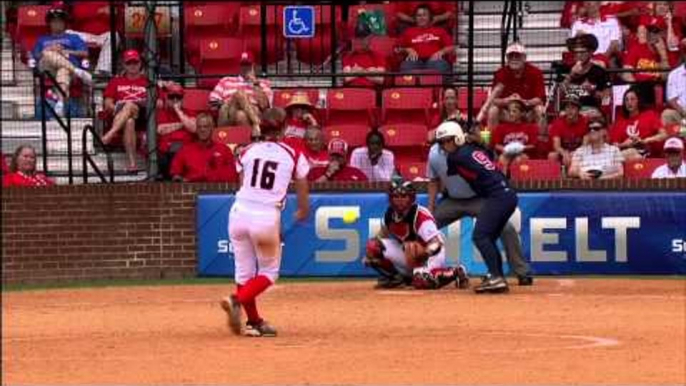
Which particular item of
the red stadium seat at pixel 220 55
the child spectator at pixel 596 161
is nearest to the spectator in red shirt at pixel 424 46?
the red stadium seat at pixel 220 55

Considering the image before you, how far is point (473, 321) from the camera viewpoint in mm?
14969

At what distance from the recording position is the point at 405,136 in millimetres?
20766

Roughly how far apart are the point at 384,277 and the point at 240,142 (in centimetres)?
320

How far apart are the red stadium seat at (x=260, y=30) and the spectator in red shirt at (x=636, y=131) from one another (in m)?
4.79

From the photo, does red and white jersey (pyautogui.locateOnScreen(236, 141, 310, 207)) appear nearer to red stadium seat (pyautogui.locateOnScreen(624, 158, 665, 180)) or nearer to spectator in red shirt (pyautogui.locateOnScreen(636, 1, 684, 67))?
red stadium seat (pyautogui.locateOnScreen(624, 158, 665, 180))

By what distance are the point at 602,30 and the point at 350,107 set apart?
11.3 ft

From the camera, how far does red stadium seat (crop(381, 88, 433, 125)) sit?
21453mm

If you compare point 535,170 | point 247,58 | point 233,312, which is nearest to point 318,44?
point 247,58

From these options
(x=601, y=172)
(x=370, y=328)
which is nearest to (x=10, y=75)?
(x=601, y=172)

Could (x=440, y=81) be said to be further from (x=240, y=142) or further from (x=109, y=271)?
(x=109, y=271)

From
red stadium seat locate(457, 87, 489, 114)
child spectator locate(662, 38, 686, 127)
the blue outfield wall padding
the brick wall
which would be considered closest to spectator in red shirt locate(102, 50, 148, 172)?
the brick wall

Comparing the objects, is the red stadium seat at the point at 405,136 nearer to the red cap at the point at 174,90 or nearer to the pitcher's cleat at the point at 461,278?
the red cap at the point at 174,90

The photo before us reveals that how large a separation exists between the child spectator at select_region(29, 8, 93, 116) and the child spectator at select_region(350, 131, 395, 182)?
3.59 metres

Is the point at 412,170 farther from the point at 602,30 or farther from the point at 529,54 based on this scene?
the point at 602,30
